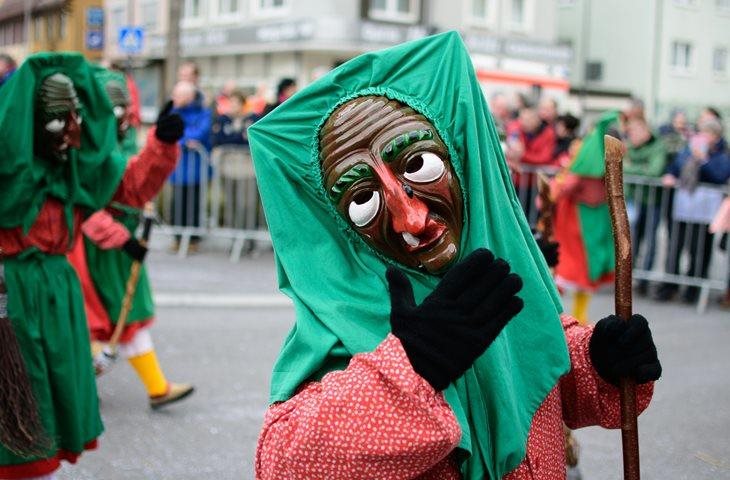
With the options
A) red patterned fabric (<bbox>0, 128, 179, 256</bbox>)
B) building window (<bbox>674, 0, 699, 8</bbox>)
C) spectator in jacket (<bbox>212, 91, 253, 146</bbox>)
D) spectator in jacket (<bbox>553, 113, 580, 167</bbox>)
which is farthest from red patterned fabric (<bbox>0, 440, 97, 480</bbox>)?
building window (<bbox>674, 0, 699, 8</bbox>)

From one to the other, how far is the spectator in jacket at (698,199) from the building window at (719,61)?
2548cm

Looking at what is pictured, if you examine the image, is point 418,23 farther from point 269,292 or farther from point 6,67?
point 269,292

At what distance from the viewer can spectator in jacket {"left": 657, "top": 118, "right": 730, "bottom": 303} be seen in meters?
9.21

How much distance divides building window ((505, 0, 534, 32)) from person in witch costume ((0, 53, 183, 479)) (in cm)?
2505

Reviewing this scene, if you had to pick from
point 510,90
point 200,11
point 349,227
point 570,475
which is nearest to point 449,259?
point 349,227

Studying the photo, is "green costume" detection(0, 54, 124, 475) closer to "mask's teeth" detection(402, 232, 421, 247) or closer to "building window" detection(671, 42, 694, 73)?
"mask's teeth" detection(402, 232, 421, 247)

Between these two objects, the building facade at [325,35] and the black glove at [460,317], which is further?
the building facade at [325,35]

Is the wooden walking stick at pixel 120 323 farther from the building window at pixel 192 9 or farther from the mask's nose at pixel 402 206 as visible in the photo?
the building window at pixel 192 9

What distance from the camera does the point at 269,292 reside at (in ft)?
29.9

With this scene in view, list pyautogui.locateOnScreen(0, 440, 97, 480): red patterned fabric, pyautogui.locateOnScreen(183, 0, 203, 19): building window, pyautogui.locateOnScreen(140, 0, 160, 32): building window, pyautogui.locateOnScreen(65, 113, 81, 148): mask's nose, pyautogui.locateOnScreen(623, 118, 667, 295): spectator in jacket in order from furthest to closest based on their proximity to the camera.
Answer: pyautogui.locateOnScreen(140, 0, 160, 32): building window < pyautogui.locateOnScreen(183, 0, 203, 19): building window < pyautogui.locateOnScreen(623, 118, 667, 295): spectator in jacket < pyautogui.locateOnScreen(65, 113, 81, 148): mask's nose < pyautogui.locateOnScreen(0, 440, 97, 480): red patterned fabric

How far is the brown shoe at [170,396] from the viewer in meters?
5.41

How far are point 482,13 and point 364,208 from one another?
27.3m

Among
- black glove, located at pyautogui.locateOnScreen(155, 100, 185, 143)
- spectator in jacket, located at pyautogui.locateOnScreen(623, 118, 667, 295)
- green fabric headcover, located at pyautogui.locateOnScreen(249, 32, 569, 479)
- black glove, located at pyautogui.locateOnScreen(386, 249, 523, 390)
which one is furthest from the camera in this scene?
spectator in jacket, located at pyautogui.locateOnScreen(623, 118, 667, 295)

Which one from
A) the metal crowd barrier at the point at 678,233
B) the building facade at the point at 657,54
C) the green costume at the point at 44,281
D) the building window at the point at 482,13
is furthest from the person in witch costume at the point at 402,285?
the building facade at the point at 657,54
